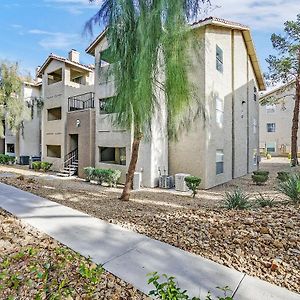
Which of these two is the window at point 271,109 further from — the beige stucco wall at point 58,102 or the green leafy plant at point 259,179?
the beige stucco wall at point 58,102

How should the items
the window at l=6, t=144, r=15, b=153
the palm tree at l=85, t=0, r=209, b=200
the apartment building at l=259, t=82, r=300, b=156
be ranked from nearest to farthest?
the palm tree at l=85, t=0, r=209, b=200 → the window at l=6, t=144, r=15, b=153 → the apartment building at l=259, t=82, r=300, b=156

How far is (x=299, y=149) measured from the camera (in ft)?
126

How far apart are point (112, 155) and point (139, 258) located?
43.9ft

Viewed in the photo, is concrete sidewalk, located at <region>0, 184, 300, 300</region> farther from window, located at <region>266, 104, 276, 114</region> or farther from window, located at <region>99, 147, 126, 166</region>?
window, located at <region>266, 104, 276, 114</region>

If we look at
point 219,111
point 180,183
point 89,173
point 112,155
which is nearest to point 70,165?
point 89,173

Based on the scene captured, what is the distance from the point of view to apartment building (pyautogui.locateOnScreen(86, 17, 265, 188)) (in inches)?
555

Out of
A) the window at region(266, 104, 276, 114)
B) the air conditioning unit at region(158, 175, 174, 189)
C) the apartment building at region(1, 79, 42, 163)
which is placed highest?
the window at region(266, 104, 276, 114)

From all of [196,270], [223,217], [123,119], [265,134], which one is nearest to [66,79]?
[123,119]

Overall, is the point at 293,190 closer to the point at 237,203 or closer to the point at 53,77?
the point at 237,203

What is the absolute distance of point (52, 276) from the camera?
3656mm

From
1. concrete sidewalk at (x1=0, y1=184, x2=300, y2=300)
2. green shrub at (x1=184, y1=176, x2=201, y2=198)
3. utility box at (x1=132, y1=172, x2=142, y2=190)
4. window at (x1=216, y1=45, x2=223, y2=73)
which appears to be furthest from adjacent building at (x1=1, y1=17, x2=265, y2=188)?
concrete sidewalk at (x1=0, y1=184, x2=300, y2=300)

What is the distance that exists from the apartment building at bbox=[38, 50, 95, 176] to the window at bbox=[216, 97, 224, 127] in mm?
8585

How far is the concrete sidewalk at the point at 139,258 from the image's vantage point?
3.40 m

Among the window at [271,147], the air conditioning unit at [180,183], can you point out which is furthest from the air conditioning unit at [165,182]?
the window at [271,147]
